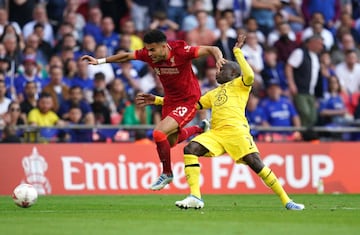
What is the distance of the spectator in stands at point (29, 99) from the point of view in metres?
22.6

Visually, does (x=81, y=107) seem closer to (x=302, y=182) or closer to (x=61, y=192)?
(x=61, y=192)

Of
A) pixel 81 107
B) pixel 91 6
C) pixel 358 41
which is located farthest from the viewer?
pixel 358 41

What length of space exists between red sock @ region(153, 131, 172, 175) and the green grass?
629 mm

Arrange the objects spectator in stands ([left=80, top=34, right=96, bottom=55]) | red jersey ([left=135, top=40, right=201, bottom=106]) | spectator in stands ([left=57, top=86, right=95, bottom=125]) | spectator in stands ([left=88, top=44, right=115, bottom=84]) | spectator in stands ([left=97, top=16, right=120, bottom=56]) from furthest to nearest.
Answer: spectator in stands ([left=97, top=16, right=120, bottom=56])
spectator in stands ([left=80, top=34, right=96, bottom=55])
spectator in stands ([left=88, top=44, right=115, bottom=84])
spectator in stands ([left=57, top=86, right=95, bottom=125])
red jersey ([left=135, top=40, right=201, bottom=106])

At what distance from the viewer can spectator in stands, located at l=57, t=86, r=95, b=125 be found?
2286cm

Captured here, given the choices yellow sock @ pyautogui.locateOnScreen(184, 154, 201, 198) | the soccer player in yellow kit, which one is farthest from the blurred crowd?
yellow sock @ pyautogui.locateOnScreen(184, 154, 201, 198)

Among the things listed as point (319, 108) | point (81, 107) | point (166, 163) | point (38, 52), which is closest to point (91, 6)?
point (38, 52)

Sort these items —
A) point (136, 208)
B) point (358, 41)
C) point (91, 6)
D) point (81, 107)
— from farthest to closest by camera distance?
1. point (358, 41)
2. point (91, 6)
3. point (81, 107)
4. point (136, 208)

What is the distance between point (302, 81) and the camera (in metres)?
25.1

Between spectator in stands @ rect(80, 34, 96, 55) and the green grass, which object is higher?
spectator in stands @ rect(80, 34, 96, 55)

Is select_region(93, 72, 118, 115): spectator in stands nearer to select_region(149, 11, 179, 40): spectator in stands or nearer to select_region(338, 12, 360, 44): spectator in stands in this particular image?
select_region(149, 11, 179, 40): spectator in stands

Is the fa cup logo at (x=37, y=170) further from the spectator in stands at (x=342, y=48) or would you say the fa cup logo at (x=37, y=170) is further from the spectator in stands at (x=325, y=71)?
the spectator in stands at (x=342, y=48)

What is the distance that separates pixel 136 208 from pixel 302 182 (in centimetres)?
771

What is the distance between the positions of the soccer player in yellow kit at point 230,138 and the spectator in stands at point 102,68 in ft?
28.5
